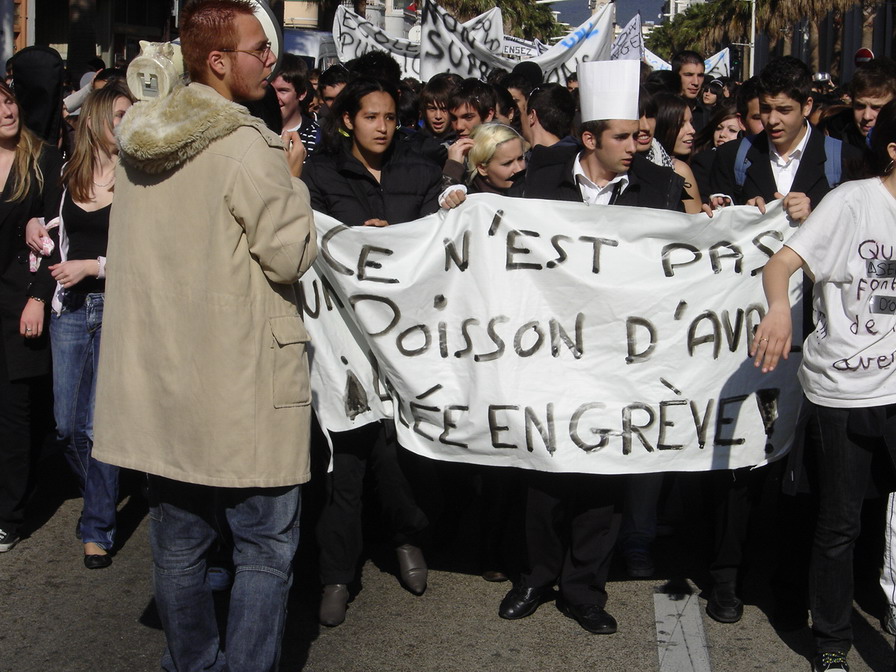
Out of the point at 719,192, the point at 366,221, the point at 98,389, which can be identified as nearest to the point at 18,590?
the point at 98,389

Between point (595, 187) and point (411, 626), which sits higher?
point (595, 187)

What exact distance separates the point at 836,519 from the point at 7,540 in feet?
11.4

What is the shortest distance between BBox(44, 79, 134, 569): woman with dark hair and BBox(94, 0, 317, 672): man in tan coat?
64.7 inches

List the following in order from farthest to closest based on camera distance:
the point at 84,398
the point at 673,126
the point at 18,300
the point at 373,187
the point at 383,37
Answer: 1. the point at 383,37
2. the point at 673,126
3. the point at 18,300
4. the point at 84,398
5. the point at 373,187

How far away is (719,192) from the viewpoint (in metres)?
5.20

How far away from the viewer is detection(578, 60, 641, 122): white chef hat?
4484mm

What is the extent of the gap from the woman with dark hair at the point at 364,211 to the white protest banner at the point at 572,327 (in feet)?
0.88

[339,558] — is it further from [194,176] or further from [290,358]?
[194,176]

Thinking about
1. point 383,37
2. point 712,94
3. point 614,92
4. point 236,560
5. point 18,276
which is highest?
point 383,37

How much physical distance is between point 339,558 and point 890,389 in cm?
209

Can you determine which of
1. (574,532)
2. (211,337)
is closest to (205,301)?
(211,337)

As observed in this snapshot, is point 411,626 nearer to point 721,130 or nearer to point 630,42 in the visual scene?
point 721,130

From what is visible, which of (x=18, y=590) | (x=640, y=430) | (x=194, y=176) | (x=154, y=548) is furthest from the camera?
(x=18, y=590)

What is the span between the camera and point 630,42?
1052cm
